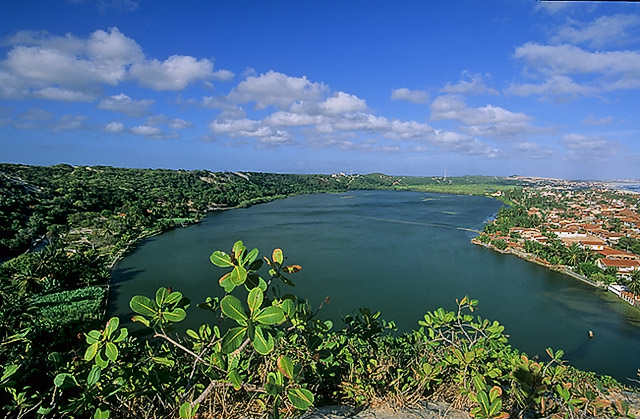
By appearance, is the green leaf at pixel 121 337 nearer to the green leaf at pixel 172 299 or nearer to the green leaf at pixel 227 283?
the green leaf at pixel 172 299

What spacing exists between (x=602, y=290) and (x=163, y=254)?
18.7 metres

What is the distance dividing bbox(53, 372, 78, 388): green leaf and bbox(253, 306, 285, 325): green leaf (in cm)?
54

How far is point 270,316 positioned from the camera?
2.42 ft

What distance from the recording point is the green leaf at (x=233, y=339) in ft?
2.38

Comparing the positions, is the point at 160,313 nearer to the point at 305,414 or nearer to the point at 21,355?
the point at 305,414

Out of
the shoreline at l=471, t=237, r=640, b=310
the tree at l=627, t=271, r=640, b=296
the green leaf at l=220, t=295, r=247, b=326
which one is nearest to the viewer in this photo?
the green leaf at l=220, t=295, r=247, b=326

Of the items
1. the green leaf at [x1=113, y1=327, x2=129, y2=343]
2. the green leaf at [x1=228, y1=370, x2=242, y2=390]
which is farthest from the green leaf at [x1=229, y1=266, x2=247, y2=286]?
the green leaf at [x1=113, y1=327, x2=129, y2=343]

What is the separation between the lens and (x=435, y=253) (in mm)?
17281

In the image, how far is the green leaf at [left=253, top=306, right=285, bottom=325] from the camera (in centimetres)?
73

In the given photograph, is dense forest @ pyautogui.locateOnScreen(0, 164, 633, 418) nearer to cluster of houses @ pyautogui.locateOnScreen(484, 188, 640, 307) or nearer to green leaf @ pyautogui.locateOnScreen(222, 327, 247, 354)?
green leaf @ pyautogui.locateOnScreen(222, 327, 247, 354)

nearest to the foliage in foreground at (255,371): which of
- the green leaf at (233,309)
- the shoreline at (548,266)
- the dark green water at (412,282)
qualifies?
the green leaf at (233,309)

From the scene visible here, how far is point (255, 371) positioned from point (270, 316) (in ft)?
2.54

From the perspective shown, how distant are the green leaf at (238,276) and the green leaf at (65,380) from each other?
1.67 feet

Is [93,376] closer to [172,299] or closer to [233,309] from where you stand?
[172,299]
